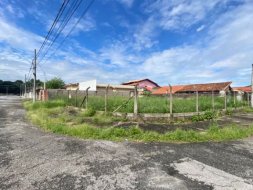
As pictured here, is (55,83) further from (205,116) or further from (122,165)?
(122,165)

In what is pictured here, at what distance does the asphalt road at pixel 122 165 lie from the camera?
3615 millimetres

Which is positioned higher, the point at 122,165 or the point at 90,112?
the point at 90,112

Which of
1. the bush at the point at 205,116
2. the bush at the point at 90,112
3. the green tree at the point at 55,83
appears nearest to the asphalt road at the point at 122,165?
the bush at the point at 205,116

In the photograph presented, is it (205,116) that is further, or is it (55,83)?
(55,83)

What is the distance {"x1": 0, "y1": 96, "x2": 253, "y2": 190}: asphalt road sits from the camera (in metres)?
3.62

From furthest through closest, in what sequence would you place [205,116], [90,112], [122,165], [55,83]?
1. [55,83]
2. [90,112]
3. [205,116]
4. [122,165]

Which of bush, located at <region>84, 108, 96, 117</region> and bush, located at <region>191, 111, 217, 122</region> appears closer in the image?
bush, located at <region>191, 111, 217, 122</region>

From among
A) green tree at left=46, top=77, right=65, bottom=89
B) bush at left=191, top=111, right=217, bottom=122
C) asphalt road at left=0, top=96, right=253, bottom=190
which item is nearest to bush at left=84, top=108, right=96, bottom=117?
asphalt road at left=0, top=96, right=253, bottom=190

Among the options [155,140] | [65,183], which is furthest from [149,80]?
[65,183]

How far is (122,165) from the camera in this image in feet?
14.8

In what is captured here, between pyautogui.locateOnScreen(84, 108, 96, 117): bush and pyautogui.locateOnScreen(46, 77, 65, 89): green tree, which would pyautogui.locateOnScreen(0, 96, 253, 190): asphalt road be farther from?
pyautogui.locateOnScreen(46, 77, 65, 89): green tree

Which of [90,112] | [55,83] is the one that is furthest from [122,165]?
[55,83]

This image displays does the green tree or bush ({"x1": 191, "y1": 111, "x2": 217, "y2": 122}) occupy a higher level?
the green tree

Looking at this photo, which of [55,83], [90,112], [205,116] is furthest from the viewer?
[55,83]
